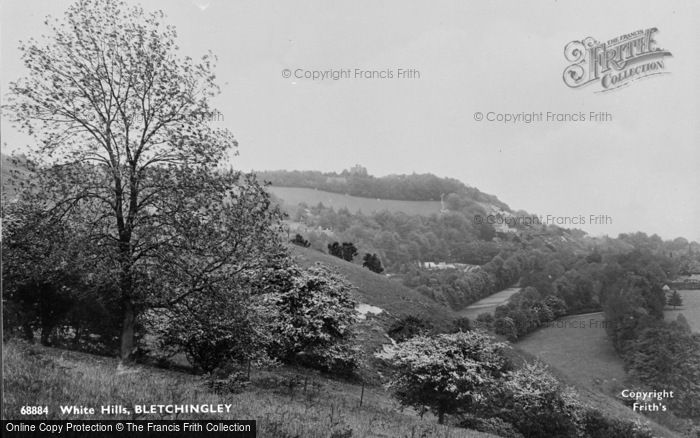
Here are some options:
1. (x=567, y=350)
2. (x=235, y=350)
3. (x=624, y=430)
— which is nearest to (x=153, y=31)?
(x=235, y=350)

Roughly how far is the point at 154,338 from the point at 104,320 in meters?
2.08

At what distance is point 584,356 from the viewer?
79.6 feet

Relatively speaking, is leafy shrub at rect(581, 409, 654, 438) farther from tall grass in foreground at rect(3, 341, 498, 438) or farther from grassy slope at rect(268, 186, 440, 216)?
grassy slope at rect(268, 186, 440, 216)

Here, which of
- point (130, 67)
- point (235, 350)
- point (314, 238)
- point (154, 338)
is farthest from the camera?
point (314, 238)

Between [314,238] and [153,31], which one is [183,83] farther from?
[314,238]

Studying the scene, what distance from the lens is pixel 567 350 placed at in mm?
24703

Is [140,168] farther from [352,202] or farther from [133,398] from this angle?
[352,202]

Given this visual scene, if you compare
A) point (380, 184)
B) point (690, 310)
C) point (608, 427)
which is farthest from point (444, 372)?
point (690, 310)

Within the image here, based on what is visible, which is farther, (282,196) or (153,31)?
(282,196)

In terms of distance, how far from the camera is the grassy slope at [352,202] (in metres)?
26.4

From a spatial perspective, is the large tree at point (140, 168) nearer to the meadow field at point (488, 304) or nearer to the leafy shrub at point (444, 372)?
the leafy shrub at point (444, 372)

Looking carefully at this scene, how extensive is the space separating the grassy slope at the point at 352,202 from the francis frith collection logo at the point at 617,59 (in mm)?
14036
